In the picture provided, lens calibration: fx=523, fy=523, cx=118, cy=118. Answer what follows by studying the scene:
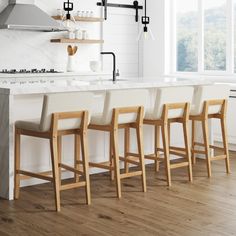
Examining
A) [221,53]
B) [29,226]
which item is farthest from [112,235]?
[221,53]

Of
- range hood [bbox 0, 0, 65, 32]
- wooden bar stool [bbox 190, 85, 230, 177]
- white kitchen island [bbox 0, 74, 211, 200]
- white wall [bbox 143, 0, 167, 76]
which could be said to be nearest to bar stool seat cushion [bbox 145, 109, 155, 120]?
white kitchen island [bbox 0, 74, 211, 200]

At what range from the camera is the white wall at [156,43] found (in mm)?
8289

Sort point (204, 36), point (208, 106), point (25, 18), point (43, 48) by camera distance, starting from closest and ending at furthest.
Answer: point (208, 106) < point (25, 18) < point (43, 48) < point (204, 36)

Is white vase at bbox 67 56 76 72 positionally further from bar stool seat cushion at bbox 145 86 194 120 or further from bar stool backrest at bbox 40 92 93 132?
bar stool backrest at bbox 40 92 93 132

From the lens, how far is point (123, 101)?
4645 mm

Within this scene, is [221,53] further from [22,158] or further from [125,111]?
[22,158]

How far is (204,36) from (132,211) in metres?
4.38

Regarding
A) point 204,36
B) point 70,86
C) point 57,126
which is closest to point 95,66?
point 204,36

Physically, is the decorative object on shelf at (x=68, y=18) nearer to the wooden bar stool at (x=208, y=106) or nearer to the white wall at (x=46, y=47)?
the white wall at (x=46, y=47)

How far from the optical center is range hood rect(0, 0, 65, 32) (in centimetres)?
677

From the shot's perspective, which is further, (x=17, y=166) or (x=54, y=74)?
(x=54, y=74)

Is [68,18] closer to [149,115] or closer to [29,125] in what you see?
[149,115]

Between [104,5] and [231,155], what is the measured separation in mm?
3059

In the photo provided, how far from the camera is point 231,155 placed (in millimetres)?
6637
